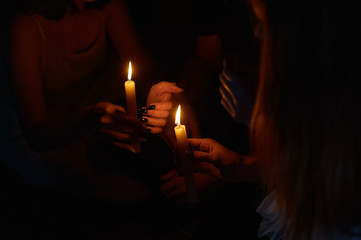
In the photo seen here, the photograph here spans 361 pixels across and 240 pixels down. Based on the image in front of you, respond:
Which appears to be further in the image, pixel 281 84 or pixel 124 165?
pixel 124 165

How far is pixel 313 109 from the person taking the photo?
28.5 inches

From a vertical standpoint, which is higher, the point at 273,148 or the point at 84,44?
the point at 84,44

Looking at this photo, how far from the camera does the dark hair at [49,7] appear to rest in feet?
3.67

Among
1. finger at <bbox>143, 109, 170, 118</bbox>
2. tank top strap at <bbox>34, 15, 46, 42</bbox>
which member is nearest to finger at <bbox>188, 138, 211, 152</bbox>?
finger at <bbox>143, 109, 170, 118</bbox>

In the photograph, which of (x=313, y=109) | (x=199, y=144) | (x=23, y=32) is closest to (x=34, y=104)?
(x=23, y=32)

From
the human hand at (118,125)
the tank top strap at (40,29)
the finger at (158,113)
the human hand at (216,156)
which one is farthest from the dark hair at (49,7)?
the human hand at (216,156)

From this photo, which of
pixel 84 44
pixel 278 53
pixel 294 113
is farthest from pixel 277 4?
pixel 84 44

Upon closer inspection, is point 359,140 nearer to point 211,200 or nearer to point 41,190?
point 211,200

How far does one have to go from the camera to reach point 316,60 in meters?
0.66

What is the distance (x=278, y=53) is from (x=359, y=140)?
0.30 metres

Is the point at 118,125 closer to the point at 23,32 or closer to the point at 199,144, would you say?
the point at 199,144

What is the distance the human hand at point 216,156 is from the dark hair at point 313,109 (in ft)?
0.64

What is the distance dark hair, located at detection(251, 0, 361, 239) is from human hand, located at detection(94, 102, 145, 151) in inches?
14.9

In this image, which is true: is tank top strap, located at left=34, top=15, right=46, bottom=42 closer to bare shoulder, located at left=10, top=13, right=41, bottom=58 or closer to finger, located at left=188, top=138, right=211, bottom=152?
bare shoulder, located at left=10, top=13, right=41, bottom=58
